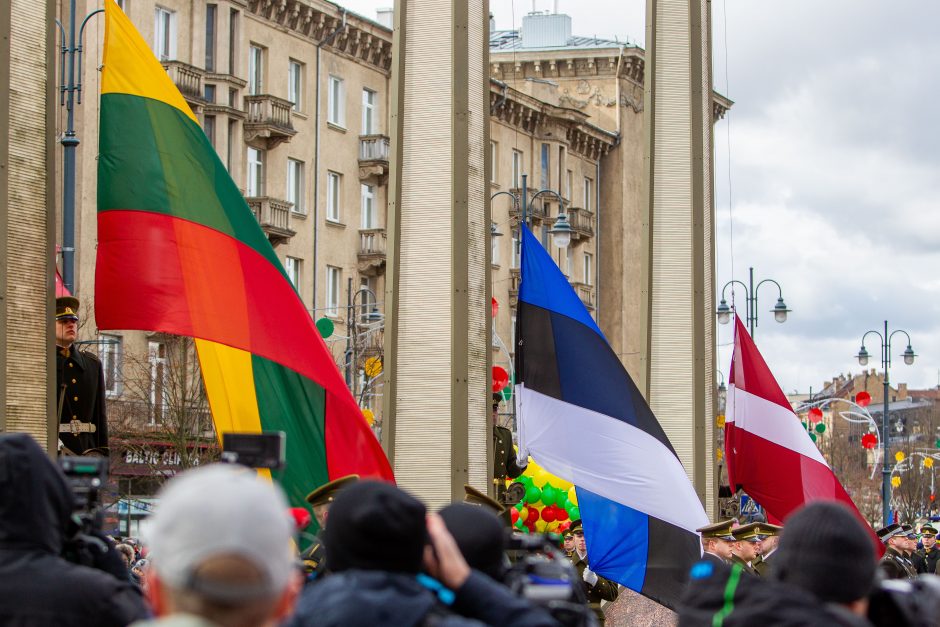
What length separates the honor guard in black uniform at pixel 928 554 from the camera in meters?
20.4

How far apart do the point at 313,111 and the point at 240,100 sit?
323 cm

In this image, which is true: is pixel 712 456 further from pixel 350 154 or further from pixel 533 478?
pixel 350 154

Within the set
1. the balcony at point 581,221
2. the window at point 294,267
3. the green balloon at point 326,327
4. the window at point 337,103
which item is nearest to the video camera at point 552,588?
the green balloon at point 326,327

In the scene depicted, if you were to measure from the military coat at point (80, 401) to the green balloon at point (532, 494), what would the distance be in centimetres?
946

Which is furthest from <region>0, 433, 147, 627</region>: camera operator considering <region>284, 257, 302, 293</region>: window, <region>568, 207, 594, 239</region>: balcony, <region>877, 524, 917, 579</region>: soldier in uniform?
<region>568, 207, 594, 239</region>: balcony

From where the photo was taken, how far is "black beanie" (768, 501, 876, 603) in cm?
435

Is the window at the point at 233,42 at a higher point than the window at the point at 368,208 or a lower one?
higher

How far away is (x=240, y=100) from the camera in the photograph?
38.7m

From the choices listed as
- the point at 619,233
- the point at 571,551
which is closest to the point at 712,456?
the point at 571,551

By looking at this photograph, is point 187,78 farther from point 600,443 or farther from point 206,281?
point 206,281

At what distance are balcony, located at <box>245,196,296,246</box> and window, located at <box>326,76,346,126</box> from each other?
3.91 metres

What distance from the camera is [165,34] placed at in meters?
36.8

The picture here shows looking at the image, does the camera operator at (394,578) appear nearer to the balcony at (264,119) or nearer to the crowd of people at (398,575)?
the crowd of people at (398,575)

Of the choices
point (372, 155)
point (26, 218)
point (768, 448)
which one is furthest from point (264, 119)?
point (26, 218)
